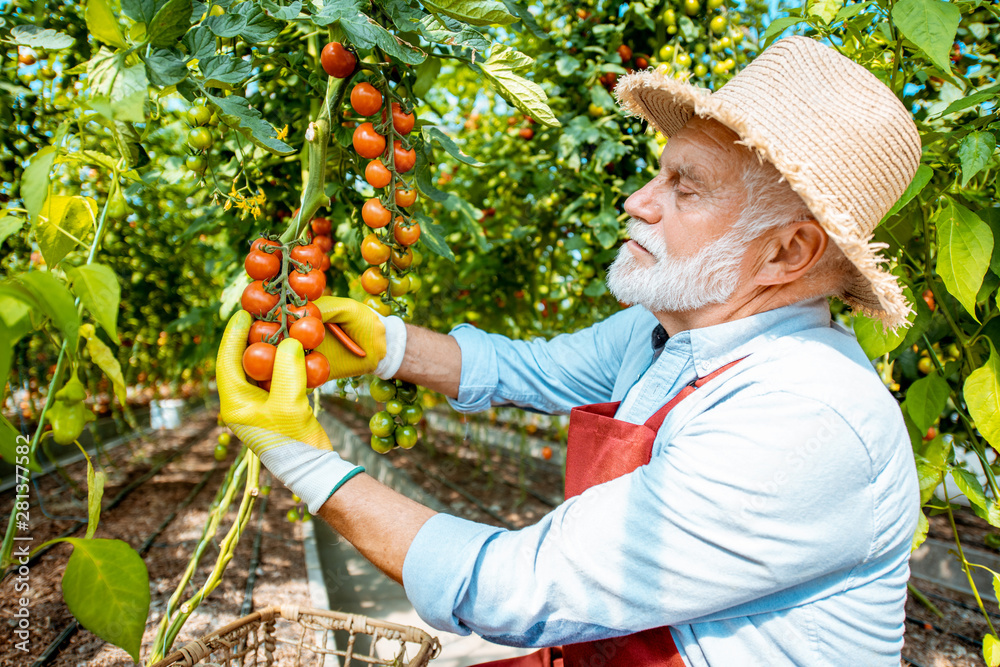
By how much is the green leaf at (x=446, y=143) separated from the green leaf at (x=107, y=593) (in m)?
0.84

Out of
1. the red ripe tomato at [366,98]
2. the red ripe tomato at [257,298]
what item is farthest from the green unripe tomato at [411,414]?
the red ripe tomato at [366,98]

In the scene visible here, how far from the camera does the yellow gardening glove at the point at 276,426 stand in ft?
3.08

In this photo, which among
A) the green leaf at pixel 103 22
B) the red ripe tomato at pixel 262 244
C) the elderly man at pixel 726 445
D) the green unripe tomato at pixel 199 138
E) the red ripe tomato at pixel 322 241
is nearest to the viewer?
the green leaf at pixel 103 22

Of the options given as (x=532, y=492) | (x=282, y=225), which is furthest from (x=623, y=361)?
(x=532, y=492)

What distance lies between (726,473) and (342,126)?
0.93 m

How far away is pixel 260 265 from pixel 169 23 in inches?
13.7

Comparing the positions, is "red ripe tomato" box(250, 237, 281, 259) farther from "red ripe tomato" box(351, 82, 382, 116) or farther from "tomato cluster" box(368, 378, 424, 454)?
"tomato cluster" box(368, 378, 424, 454)

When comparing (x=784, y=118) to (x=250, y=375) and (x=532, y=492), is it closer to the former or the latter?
(x=250, y=375)

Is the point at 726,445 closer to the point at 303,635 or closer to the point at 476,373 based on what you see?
the point at 476,373

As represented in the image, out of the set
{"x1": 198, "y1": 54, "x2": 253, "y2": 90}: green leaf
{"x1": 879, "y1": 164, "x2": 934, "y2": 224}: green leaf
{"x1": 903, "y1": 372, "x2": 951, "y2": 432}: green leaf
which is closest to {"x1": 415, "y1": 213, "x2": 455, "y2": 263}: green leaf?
{"x1": 198, "y1": 54, "x2": 253, "y2": 90}: green leaf

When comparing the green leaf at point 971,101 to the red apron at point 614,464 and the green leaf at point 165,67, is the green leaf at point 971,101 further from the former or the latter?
the green leaf at point 165,67

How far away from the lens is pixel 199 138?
104 cm

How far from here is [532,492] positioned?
3924 mm

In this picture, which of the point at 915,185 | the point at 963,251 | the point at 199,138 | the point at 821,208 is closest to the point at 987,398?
the point at 963,251
